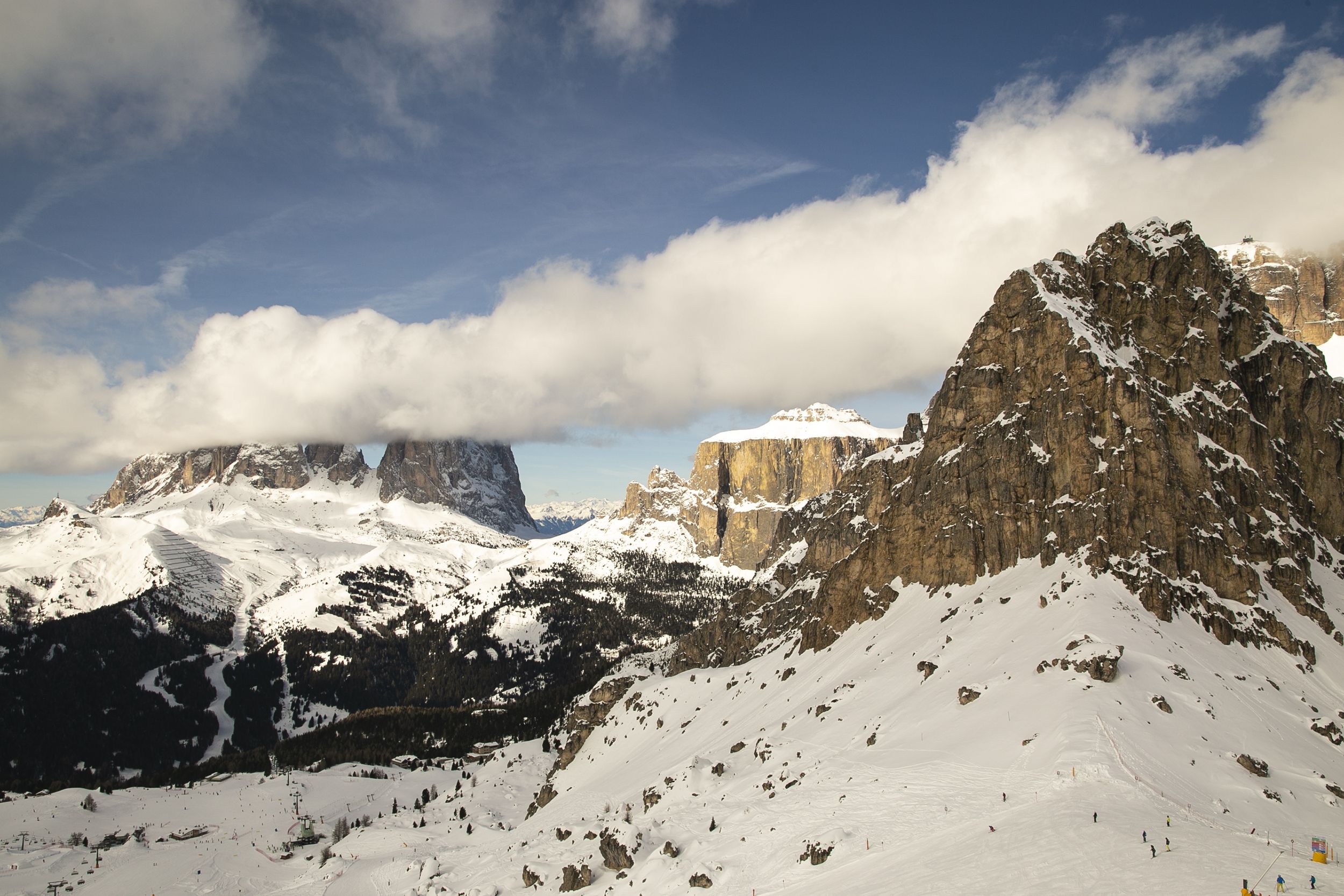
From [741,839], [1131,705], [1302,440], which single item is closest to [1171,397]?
[1302,440]

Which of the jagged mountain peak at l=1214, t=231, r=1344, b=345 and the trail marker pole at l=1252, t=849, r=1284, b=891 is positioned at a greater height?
the jagged mountain peak at l=1214, t=231, r=1344, b=345

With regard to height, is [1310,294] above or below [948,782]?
above

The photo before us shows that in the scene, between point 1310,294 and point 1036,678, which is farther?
point 1310,294

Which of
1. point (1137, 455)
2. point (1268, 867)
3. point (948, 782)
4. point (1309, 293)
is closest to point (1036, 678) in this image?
point (948, 782)

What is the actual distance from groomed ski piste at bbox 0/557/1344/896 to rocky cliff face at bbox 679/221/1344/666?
3874mm

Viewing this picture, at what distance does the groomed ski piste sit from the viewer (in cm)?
3803

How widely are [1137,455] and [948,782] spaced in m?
45.0

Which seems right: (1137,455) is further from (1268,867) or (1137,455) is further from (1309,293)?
(1309,293)

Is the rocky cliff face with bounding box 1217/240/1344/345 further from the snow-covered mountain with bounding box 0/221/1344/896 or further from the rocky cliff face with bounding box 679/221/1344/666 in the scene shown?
the snow-covered mountain with bounding box 0/221/1344/896

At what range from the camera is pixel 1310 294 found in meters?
155

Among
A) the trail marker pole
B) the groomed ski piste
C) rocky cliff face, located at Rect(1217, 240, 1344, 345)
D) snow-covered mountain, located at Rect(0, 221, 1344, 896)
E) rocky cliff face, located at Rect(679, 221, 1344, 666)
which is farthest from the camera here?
rocky cliff face, located at Rect(1217, 240, 1344, 345)

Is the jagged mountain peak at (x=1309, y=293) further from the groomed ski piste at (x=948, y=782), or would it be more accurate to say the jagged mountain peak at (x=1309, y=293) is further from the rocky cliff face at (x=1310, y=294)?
the groomed ski piste at (x=948, y=782)

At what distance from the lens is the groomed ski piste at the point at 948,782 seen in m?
38.0

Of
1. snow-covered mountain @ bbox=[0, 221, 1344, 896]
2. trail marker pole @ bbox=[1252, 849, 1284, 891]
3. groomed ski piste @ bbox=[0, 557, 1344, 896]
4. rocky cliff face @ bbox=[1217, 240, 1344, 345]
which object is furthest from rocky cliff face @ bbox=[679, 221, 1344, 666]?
rocky cliff face @ bbox=[1217, 240, 1344, 345]
